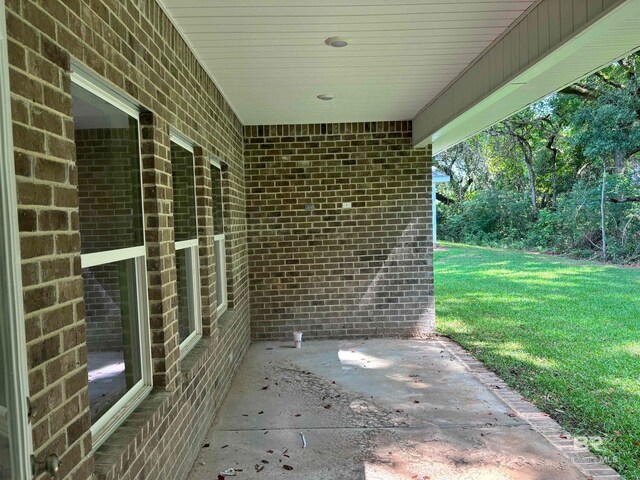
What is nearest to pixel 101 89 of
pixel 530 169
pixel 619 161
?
pixel 619 161

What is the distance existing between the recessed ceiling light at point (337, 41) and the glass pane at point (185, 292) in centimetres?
202

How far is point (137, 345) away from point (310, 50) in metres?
2.68

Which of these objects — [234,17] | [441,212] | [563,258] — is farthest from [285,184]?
[441,212]

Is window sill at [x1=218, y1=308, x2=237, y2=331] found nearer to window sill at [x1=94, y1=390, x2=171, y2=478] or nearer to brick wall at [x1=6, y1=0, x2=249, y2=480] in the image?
brick wall at [x1=6, y1=0, x2=249, y2=480]

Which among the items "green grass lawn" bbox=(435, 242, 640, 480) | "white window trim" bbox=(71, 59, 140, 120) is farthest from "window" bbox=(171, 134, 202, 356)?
"green grass lawn" bbox=(435, 242, 640, 480)

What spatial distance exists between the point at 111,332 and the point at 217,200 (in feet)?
10.3

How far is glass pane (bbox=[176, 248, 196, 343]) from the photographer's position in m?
3.65

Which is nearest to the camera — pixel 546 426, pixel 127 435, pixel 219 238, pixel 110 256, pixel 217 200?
pixel 127 435

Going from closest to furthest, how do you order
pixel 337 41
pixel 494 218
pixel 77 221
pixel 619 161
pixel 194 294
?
1. pixel 77 221
2. pixel 337 41
3. pixel 194 294
4. pixel 619 161
5. pixel 494 218

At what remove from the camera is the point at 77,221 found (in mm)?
1821

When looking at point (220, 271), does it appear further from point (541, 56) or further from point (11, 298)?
point (11, 298)

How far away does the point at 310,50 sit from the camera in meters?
3.93

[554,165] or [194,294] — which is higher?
[554,165]

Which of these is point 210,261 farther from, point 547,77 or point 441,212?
point 441,212
